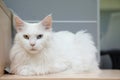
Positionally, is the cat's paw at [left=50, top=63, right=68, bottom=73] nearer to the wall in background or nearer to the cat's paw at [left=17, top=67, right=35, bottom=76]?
the cat's paw at [left=17, top=67, right=35, bottom=76]

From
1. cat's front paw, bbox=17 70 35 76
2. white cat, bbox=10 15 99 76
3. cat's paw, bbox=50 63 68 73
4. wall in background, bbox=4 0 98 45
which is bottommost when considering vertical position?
cat's front paw, bbox=17 70 35 76

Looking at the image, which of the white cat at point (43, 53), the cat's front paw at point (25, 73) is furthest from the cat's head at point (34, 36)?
the cat's front paw at point (25, 73)

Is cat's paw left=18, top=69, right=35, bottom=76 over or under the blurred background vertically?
under

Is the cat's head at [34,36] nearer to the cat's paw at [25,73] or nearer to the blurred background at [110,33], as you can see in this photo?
the cat's paw at [25,73]

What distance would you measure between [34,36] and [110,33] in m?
0.69

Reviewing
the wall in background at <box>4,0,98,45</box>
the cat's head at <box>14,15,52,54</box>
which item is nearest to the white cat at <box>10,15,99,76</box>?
the cat's head at <box>14,15,52,54</box>

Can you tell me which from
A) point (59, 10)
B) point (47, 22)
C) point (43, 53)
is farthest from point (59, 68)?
point (59, 10)

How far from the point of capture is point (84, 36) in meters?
1.26

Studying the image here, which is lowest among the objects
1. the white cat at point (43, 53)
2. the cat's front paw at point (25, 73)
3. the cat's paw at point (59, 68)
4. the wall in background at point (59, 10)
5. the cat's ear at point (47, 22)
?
the cat's front paw at point (25, 73)

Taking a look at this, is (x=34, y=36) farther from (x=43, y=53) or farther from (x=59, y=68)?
(x=59, y=68)

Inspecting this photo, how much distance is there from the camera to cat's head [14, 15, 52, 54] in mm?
1045

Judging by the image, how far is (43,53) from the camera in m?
1.11

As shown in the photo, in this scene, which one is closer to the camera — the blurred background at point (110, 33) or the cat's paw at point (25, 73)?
the cat's paw at point (25, 73)

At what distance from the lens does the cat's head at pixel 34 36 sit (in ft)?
3.43
